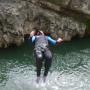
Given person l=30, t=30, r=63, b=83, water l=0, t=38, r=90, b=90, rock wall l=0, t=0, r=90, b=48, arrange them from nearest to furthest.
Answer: person l=30, t=30, r=63, b=83 → water l=0, t=38, r=90, b=90 → rock wall l=0, t=0, r=90, b=48

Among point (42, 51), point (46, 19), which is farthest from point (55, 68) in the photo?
point (46, 19)

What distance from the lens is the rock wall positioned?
73.2 feet

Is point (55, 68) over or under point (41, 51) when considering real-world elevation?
under

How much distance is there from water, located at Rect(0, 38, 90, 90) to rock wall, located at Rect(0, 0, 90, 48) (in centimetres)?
78

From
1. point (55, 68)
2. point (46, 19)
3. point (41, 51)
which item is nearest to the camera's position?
point (41, 51)

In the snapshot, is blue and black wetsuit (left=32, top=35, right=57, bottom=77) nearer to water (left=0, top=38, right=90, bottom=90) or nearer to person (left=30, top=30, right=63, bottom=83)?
person (left=30, top=30, right=63, bottom=83)

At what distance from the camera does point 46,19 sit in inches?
947

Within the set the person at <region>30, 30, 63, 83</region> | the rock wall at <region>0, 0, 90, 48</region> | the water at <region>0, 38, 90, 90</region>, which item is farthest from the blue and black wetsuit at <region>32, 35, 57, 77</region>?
the rock wall at <region>0, 0, 90, 48</region>

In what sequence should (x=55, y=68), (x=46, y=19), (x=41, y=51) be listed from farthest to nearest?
1. (x=46, y=19)
2. (x=55, y=68)
3. (x=41, y=51)

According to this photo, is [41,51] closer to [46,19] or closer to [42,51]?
[42,51]

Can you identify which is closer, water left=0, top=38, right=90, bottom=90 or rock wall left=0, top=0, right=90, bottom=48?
water left=0, top=38, right=90, bottom=90

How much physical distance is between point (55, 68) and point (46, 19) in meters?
6.22

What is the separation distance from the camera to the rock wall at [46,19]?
2231 cm

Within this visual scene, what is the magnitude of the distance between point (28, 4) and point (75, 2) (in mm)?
3525
